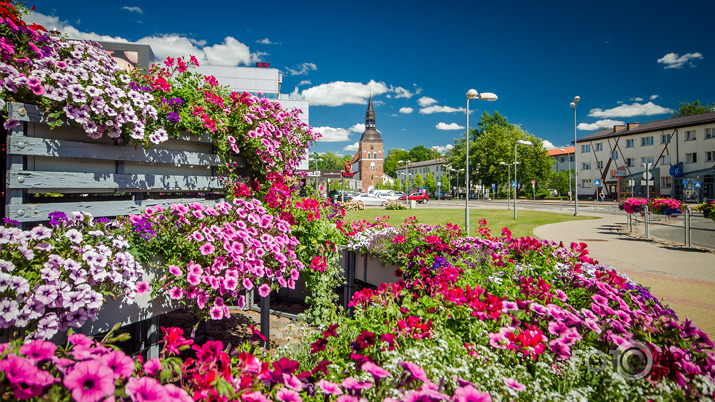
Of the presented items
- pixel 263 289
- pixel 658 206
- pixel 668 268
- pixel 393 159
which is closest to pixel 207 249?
pixel 263 289

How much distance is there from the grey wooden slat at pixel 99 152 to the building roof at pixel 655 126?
5914cm

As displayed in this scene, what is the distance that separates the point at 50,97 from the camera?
2.40 m

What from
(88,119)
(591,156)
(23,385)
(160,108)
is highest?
(591,156)

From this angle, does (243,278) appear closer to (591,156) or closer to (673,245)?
(673,245)

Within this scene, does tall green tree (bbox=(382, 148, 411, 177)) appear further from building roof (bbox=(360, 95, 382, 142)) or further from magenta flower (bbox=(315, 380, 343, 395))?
magenta flower (bbox=(315, 380, 343, 395))

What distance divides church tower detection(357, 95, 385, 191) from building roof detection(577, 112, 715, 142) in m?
52.5

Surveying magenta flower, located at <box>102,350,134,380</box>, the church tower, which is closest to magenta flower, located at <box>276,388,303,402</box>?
magenta flower, located at <box>102,350,134,380</box>

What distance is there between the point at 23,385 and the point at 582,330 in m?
2.41

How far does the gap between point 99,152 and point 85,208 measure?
412 millimetres

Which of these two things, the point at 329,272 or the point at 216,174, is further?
the point at 329,272

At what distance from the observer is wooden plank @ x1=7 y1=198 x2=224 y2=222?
239 cm

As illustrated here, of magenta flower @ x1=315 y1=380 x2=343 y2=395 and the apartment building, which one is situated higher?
the apartment building

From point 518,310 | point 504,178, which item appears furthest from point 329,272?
point 504,178

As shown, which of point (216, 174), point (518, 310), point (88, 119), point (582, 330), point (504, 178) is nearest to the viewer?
point (582, 330)
